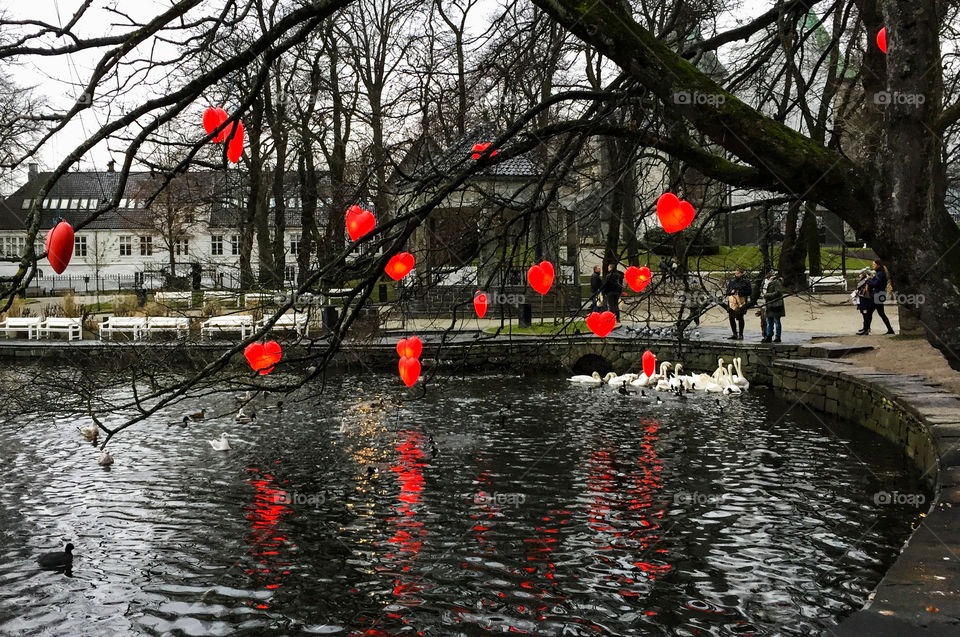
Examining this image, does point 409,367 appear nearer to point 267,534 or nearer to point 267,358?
point 267,358

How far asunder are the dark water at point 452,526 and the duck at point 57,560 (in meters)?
0.09

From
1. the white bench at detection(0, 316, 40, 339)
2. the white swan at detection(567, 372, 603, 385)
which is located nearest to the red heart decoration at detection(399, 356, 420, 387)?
the white swan at detection(567, 372, 603, 385)

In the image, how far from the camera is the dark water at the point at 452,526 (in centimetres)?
743

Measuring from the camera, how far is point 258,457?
13250 millimetres

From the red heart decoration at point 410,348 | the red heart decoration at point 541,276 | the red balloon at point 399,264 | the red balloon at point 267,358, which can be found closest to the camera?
the red balloon at point 267,358

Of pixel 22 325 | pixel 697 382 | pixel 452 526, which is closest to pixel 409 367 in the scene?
pixel 452 526

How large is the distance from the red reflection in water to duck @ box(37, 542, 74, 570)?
1.62 meters

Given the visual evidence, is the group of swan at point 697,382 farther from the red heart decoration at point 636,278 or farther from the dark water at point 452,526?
the red heart decoration at point 636,278

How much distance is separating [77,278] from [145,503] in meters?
47.0

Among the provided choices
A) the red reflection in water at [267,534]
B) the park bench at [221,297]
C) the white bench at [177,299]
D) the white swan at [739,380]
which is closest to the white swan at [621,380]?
the white swan at [739,380]

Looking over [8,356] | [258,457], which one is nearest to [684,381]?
[258,457]

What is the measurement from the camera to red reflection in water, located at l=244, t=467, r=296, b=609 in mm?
8383

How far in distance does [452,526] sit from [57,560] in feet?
12.6

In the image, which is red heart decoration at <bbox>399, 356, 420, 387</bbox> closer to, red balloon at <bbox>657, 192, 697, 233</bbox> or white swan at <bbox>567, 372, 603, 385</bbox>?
red balloon at <bbox>657, 192, 697, 233</bbox>
